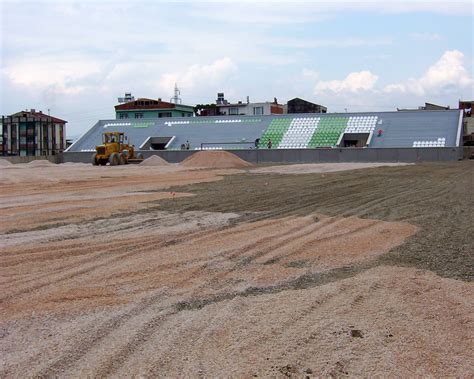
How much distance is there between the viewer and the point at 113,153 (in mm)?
45625

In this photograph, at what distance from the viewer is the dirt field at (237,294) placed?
514cm

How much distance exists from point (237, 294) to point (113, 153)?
39.8 metres

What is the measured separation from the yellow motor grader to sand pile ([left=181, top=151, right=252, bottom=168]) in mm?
4416

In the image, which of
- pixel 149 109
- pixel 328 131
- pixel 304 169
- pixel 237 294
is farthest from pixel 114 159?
pixel 149 109

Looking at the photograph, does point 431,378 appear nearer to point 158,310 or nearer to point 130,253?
point 158,310

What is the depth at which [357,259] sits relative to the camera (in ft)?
29.3

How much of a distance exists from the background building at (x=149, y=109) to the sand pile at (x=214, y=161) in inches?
1949

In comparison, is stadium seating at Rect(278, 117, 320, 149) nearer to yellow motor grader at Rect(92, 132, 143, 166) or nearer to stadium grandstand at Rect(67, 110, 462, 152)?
stadium grandstand at Rect(67, 110, 462, 152)

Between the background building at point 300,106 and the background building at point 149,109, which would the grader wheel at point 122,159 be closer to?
the background building at point 149,109

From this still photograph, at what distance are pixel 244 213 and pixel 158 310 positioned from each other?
8.02 metres

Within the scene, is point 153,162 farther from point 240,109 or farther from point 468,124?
point 240,109

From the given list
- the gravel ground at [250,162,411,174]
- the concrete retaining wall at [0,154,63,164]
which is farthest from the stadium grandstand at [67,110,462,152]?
the gravel ground at [250,162,411,174]

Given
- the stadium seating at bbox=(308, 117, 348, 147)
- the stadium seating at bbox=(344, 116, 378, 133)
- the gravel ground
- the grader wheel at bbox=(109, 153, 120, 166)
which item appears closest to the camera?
the gravel ground

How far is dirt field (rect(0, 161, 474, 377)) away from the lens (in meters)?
5.14
